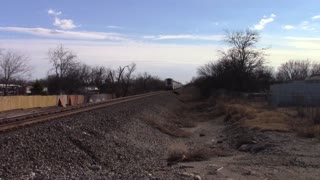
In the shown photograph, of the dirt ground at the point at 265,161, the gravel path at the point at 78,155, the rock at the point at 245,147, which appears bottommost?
the rock at the point at 245,147

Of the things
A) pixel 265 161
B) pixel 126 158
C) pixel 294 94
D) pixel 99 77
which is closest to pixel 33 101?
pixel 294 94

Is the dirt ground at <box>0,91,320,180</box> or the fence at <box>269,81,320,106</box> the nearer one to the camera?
the dirt ground at <box>0,91,320,180</box>

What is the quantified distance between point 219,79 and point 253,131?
76023mm

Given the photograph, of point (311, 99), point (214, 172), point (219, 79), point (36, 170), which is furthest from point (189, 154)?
point (219, 79)

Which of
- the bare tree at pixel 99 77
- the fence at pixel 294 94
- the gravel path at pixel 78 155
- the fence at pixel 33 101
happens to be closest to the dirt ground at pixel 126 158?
the gravel path at pixel 78 155

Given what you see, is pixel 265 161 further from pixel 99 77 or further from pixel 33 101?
pixel 99 77

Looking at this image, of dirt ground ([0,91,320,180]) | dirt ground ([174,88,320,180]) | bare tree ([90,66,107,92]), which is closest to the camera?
dirt ground ([0,91,320,180])

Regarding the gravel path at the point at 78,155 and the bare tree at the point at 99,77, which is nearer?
the gravel path at the point at 78,155

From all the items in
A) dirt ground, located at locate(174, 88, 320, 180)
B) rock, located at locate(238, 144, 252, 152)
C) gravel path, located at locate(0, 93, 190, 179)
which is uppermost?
gravel path, located at locate(0, 93, 190, 179)

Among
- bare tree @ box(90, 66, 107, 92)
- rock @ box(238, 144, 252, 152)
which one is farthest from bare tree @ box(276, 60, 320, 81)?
rock @ box(238, 144, 252, 152)

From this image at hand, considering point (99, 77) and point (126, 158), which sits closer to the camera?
point (126, 158)

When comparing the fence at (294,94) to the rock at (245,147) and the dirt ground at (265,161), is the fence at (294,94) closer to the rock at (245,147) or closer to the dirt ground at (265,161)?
the dirt ground at (265,161)

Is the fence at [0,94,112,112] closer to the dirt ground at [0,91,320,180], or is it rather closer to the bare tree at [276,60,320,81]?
the dirt ground at [0,91,320,180]

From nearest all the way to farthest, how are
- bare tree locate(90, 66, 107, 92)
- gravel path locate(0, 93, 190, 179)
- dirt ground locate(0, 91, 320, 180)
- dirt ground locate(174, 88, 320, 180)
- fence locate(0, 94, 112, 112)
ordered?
gravel path locate(0, 93, 190, 179) → dirt ground locate(0, 91, 320, 180) → dirt ground locate(174, 88, 320, 180) → fence locate(0, 94, 112, 112) → bare tree locate(90, 66, 107, 92)
